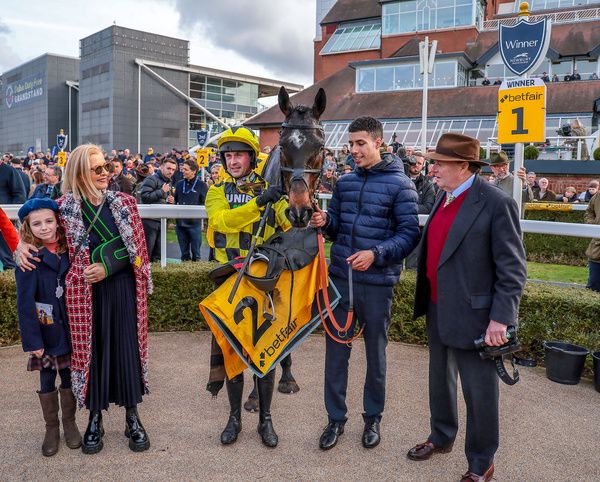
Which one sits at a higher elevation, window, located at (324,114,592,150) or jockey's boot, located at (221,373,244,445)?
window, located at (324,114,592,150)

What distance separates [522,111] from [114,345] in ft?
16.1

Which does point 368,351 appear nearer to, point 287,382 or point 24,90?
point 287,382

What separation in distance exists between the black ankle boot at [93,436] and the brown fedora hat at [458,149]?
2622 mm

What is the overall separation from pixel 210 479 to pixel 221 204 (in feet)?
5.47

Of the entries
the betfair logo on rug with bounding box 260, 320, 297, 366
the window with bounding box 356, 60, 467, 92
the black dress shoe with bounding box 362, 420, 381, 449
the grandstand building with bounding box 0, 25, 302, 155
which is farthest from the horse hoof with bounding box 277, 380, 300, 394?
the grandstand building with bounding box 0, 25, 302, 155

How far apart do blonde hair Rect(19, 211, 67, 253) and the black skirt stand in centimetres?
33

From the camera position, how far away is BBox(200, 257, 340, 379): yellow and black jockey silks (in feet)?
10.8

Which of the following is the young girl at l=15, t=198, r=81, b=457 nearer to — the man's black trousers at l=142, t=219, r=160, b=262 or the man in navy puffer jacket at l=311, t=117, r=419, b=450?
the man in navy puffer jacket at l=311, t=117, r=419, b=450

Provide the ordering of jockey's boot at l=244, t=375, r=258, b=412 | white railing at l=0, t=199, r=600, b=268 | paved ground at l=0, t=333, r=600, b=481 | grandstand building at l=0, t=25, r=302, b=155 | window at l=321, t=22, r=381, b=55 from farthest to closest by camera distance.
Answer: grandstand building at l=0, t=25, r=302, b=155 → window at l=321, t=22, r=381, b=55 → white railing at l=0, t=199, r=600, b=268 → jockey's boot at l=244, t=375, r=258, b=412 → paved ground at l=0, t=333, r=600, b=481

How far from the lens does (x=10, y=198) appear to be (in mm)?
9211

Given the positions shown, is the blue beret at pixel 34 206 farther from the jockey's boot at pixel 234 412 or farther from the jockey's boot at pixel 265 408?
the jockey's boot at pixel 265 408

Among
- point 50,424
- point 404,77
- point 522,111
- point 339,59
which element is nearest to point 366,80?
point 404,77

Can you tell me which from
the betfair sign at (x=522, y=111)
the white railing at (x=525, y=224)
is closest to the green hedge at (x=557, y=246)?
the betfair sign at (x=522, y=111)

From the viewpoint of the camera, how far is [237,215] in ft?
10.9
